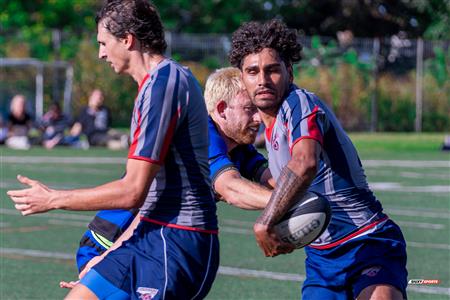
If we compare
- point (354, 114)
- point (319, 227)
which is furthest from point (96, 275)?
point (354, 114)

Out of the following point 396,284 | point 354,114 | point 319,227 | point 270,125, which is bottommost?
point 354,114

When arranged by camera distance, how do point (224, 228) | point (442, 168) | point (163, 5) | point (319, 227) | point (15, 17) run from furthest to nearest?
point (163, 5)
point (15, 17)
point (442, 168)
point (224, 228)
point (319, 227)

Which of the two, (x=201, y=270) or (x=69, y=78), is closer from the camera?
(x=201, y=270)

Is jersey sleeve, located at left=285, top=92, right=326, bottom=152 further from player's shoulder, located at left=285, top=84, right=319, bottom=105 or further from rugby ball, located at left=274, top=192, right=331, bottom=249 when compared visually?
Answer: rugby ball, located at left=274, top=192, right=331, bottom=249

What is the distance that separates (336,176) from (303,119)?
44 cm

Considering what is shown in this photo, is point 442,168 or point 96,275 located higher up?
point 96,275

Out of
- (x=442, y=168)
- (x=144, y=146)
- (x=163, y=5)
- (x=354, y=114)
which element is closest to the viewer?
(x=144, y=146)

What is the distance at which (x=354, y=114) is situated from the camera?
106ft

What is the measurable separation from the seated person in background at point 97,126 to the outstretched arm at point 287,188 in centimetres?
2027

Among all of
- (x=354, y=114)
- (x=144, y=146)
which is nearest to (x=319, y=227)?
(x=144, y=146)

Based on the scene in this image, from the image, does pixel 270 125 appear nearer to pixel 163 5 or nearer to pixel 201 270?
pixel 201 270

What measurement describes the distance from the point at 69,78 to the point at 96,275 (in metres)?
28.3

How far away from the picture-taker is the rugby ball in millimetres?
4859

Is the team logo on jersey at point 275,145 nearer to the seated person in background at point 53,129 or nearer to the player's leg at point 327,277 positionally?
the player's leg at point 327,277
